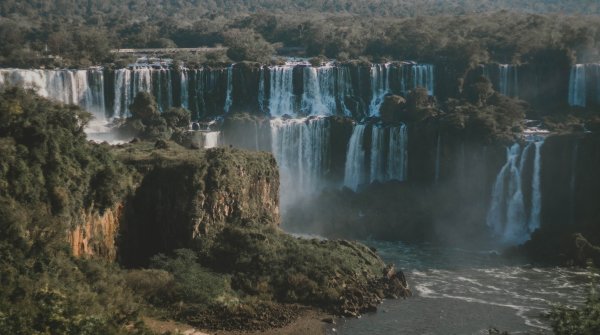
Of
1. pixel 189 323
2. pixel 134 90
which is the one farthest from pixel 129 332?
pixel 134 90

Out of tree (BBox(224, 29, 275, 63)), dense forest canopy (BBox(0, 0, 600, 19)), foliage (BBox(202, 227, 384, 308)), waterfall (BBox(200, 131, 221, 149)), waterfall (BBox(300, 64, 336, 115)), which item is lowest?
foliage (BBox(202, 227, 384, 308))

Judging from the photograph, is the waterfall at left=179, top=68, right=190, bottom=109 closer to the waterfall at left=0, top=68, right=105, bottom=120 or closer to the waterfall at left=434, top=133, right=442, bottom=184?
the waterfall at left=0, top=68, right=105, bottom=120

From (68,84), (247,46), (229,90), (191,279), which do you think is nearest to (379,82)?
(229,90)

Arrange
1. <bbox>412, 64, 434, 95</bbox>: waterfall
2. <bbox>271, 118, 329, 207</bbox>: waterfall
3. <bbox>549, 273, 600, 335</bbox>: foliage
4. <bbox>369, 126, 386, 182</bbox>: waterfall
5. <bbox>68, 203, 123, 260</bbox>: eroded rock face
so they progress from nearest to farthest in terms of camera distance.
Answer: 1. <bbox>549, 273, 600, 335</bbox>: foliage
2. <bbox>68, 203, 123, 260</bbox>: eroded rock face
3. <bbox>271, 118, 329, 207</bbox>: waterfall
4. <bbox>369, 126, 386, 182</bbox>: waterfall
5. <bbox>412, 64, 434, 95</bbox>: waterfall

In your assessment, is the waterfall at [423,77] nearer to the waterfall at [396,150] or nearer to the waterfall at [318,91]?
the waterfall at [318,91]

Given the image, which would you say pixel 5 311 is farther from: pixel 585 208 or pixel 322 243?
pixel 585 208

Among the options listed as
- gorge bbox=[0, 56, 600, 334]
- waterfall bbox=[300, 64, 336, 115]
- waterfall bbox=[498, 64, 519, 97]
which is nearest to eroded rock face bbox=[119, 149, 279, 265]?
gorge bbox=[0, 56, 600, 334]
